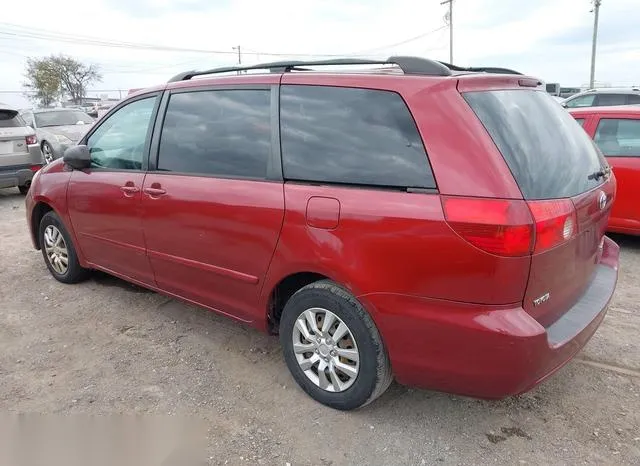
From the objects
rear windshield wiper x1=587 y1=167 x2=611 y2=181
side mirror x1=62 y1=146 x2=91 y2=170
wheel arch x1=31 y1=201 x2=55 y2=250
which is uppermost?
side mirror x1=62 y1=146 x2=91 y2=170

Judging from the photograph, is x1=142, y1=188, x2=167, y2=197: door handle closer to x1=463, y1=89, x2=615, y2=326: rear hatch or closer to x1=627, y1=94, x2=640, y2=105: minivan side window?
x1=463, y1=89, x2=615, y2=326: rear hatch

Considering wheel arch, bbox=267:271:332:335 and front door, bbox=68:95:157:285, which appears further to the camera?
front door, bbox=68:95:157:285

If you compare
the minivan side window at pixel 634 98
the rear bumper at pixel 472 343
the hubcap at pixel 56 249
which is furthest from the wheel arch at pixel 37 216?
the minivan side window at pixel 634 98

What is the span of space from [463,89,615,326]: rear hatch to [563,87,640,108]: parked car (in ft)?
32.5

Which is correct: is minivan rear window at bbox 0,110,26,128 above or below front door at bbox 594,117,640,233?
above

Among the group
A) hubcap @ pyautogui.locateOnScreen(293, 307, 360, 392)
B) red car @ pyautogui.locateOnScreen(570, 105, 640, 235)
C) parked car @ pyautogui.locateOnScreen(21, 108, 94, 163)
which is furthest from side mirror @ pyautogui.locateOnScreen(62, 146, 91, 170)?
parked car @ pyautogui.locateOnScreen(21, 108, 94, 163)

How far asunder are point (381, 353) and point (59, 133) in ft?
36.4

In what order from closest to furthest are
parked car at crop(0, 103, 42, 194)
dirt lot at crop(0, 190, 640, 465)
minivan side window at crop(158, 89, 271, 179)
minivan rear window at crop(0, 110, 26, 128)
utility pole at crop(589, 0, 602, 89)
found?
dirt lot at crop(0, 190, 640, 465)
minivan side window at crop(158, 89, 271, 179)
parked car at crop(0, 103, 42, 194)
minivan rear window at crop(0, 110, 26, 128)
utility pole at crop(589, 0, 602, 89)

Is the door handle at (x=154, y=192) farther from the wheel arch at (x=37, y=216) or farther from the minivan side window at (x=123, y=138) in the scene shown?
the wheel arch at (x=37, y=216)

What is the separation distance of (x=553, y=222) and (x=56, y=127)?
1210 centimetres

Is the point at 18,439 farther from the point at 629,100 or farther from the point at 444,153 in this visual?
the point at 629,100

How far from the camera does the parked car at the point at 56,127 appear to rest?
11172 millimetres

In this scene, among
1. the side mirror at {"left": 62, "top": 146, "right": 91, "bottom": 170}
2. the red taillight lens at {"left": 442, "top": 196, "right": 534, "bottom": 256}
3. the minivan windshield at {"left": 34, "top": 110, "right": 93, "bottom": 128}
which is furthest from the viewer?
the minivan windshield at {"left": 34, "top": 110, "right": 93, "bottom": 128}

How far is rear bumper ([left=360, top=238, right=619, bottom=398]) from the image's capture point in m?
2.17
